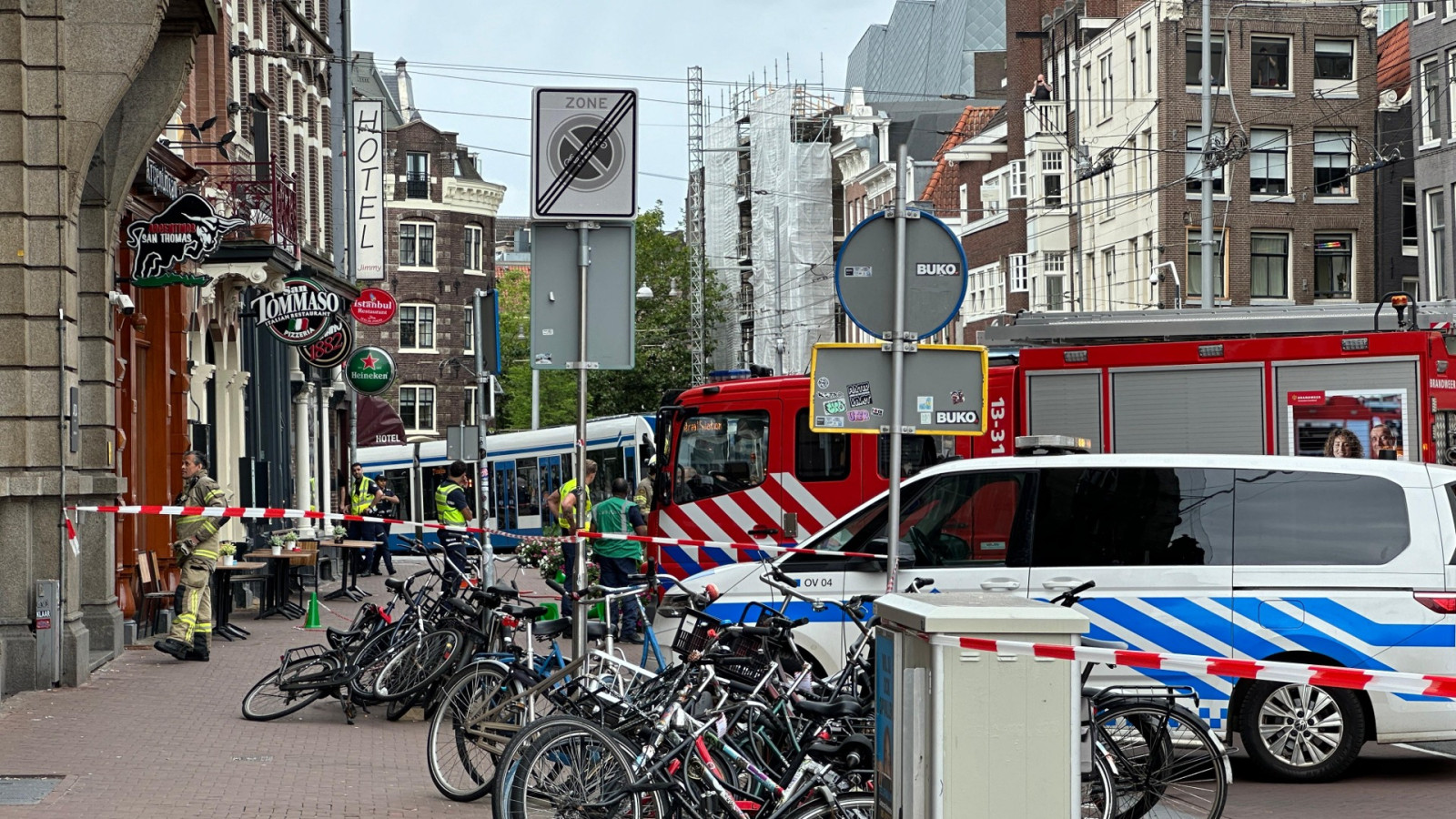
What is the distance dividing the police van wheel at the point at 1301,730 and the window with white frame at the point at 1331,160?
145 ft

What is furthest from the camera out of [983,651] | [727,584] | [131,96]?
[131,96]

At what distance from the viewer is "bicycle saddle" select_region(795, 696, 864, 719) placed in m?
7.10

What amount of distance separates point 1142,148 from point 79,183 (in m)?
43.6

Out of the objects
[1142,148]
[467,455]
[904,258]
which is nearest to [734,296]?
[1142,148]

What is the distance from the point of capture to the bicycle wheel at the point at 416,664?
1152 centimetres

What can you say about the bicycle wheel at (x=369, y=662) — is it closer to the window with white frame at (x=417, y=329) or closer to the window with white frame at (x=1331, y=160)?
the window with white frame at (x=1331, y=160)

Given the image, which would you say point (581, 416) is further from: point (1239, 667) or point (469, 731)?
point (1239, 667)

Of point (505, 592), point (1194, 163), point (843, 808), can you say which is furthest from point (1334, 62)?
point (843, 808)

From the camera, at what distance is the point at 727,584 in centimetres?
1146

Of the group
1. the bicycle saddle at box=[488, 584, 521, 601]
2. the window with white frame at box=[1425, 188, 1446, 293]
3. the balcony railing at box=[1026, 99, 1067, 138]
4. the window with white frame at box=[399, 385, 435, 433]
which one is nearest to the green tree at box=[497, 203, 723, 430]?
the window with white frame at box=[399, 385, 435, 433]

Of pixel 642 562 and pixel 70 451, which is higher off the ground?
pixel 70 451

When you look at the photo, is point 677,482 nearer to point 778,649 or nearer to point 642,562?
point 642,562

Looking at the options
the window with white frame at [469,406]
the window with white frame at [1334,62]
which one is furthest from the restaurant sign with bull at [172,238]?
the window with white frame at [469,406]

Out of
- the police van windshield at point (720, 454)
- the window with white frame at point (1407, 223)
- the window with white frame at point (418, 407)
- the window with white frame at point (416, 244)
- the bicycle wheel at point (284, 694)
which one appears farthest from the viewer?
the window with white frame at point (416, 244)
